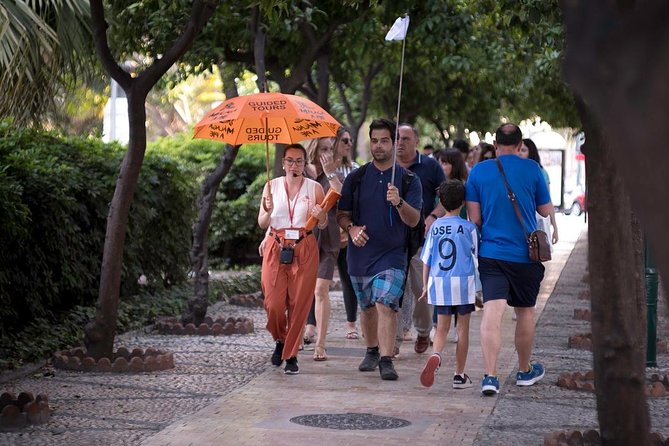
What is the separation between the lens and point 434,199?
10.8 meters

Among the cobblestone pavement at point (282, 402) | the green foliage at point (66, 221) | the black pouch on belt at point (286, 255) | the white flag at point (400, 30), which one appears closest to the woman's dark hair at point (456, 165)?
the cobblestone pavement at point (282, 402)

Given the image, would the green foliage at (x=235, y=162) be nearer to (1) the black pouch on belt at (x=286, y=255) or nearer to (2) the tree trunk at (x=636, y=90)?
(1) the black pouch on belt at (x=286, y=255)

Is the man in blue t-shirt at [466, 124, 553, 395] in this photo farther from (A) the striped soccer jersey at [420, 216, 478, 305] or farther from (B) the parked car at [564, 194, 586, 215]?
(B) the parked car at [564, 194, 586, 215]

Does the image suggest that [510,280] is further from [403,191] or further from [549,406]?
[403,191]

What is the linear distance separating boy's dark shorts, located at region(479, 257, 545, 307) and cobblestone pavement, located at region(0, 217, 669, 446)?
0.67 meters

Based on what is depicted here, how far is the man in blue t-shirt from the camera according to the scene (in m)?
8.57

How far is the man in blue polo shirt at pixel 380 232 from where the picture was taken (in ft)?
30.3

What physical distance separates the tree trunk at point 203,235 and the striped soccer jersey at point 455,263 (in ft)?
12.3

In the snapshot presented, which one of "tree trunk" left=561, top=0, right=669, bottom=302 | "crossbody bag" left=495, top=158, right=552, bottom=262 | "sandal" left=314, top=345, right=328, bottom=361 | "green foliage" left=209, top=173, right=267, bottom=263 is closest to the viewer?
"tree trunk" left=561, top=0, right=669, bottom=302

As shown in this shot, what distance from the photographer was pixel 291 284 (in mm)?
9547

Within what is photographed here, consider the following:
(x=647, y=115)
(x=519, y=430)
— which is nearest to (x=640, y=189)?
(x=647, y=115)

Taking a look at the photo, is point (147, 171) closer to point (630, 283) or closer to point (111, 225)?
point (111, 225)

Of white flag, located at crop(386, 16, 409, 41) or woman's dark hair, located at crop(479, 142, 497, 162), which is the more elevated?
white flag, located at crop(386, 16, 409, 41)

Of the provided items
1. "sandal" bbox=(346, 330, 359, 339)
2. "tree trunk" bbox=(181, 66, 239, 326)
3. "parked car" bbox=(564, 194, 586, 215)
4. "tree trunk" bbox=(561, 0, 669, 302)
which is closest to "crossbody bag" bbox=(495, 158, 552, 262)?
"sandal" bbox=(346, 330, 359, 339)
